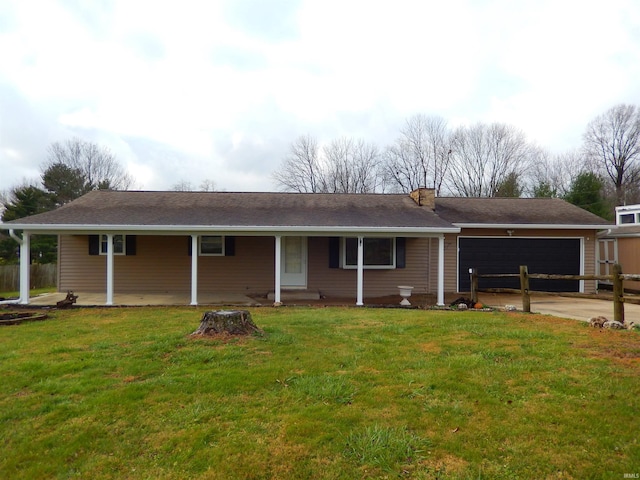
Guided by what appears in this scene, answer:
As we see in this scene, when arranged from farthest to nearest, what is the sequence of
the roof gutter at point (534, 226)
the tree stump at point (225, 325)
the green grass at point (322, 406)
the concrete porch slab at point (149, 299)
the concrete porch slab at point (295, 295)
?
the roof gutter at point (534, 226) < the concrete porch slab at point (295, 295) < the concrete porch slab at point (149, 299) < the tree stump at point (225, 325) < the green grass at point (322, 406)

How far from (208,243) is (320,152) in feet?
71.8

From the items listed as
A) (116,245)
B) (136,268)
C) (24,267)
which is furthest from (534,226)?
(24,267)

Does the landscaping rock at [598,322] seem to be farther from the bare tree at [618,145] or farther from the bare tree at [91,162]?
the bare tree at [91,162]

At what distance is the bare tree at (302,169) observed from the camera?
3303 cm

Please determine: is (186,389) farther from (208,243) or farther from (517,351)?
(208,243)

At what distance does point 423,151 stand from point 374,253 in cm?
2237

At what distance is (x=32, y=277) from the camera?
57.0ft

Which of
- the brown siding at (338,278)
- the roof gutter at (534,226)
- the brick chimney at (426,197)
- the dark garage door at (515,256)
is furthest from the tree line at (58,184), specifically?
the roof gutter at (534,226)

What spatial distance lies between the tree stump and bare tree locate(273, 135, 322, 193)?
26871 mm

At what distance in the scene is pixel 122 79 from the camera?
13.6 m

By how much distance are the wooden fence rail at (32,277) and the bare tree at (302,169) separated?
18.8m

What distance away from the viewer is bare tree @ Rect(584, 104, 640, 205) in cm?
3131

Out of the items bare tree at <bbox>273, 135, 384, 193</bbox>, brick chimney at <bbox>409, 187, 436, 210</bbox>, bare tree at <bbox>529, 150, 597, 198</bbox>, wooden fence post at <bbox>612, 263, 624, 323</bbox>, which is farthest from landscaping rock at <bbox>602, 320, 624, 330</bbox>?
bare tree at <bbox>529, 150, 597, 198</bbox>

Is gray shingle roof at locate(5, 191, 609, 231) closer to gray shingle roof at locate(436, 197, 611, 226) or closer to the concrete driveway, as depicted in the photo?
gray shingle roof at locate(436, 197, 611, 226)
